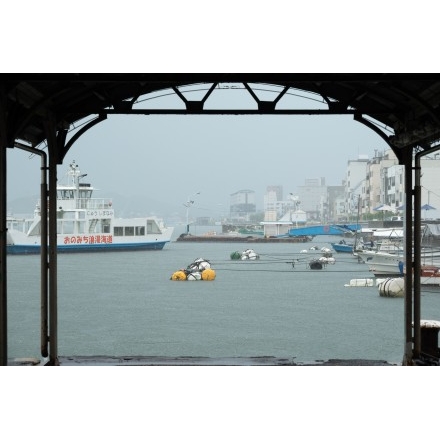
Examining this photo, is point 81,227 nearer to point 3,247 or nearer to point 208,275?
point 208,275

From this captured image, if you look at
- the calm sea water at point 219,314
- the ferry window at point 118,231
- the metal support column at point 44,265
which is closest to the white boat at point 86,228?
the ferry window at point 118,231

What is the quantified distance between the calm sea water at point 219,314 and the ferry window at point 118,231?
46.6 ft

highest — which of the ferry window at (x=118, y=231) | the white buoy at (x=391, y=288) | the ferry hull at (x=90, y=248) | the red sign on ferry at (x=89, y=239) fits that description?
the ferry window at (x=118, y=231)

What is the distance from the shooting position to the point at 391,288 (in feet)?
125

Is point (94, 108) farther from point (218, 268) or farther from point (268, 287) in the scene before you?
point (218, 268)

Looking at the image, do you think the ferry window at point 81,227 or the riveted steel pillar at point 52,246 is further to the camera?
the ferry window at point 81,227

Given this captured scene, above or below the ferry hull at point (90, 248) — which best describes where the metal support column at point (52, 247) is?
above

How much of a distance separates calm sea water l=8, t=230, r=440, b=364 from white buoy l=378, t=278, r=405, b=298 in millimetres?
556

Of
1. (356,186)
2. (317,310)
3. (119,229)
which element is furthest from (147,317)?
(356,186)

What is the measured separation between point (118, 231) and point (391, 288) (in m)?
39.0

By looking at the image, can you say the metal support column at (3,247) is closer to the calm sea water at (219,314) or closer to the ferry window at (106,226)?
the calm sea water at (219,314)

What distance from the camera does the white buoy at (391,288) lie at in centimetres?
3747

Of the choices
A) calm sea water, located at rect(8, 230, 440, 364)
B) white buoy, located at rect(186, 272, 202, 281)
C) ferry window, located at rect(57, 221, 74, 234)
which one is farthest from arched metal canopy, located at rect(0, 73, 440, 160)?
ferry window, located at rect(57, 221, 74, 234)

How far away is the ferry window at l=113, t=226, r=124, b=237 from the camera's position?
A: 234 ft
